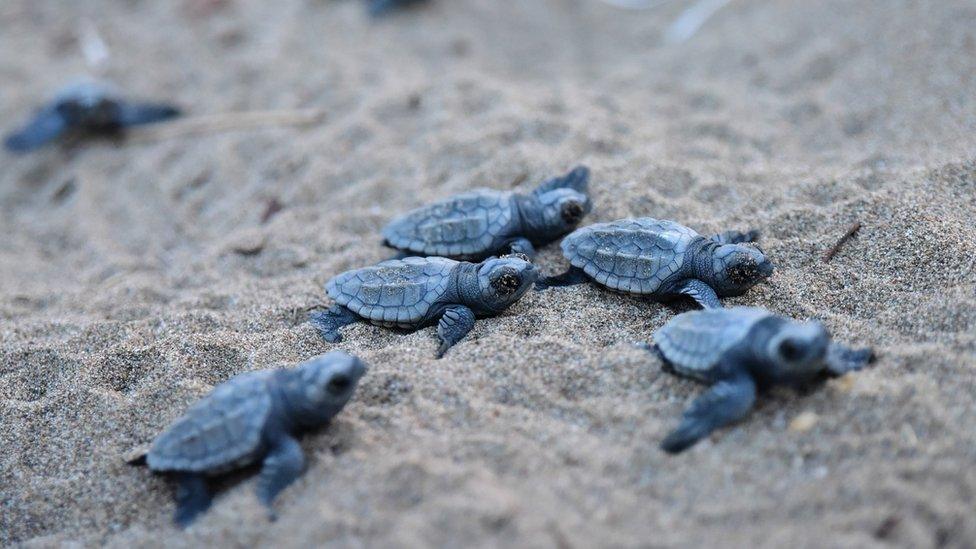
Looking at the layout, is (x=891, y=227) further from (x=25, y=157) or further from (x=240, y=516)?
(x=25, y=157)

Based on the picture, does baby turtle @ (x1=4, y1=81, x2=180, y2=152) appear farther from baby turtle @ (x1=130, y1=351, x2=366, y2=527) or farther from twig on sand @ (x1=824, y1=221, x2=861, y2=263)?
twig on sand @ (x1=824, y1=221, x2=861, y2=263)

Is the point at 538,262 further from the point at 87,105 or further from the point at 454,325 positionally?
the point at 87,105

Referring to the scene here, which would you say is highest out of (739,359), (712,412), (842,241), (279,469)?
(842,241)

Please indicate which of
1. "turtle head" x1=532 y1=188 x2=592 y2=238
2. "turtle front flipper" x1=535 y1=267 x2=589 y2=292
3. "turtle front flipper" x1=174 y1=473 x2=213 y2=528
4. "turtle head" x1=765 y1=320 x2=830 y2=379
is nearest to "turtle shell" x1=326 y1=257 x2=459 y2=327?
"turtle front flipper" x1=535 y1=267 x2=589 y2=292

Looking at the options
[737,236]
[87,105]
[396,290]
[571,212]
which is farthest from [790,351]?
[87,105]

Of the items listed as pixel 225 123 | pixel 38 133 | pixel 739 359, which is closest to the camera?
pixel 739 359
